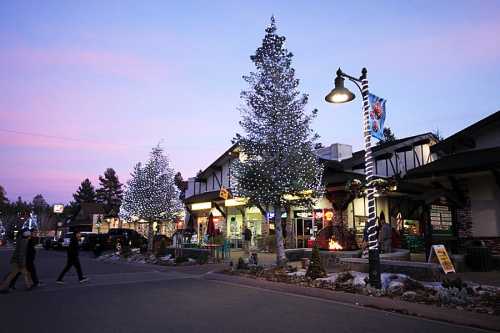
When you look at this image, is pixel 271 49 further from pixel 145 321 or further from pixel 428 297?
pixel 145 321

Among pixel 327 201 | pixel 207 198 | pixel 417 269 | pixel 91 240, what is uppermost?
pixel 207 198

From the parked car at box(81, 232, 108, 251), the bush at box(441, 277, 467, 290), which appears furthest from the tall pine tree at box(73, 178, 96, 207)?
the bush at box(441, 277, 467, 290)

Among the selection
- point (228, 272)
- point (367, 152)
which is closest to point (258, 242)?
point (228, 272)

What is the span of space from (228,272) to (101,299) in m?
6.78

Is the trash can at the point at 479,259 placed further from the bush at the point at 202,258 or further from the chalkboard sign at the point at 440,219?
the bush at the point at 202,258

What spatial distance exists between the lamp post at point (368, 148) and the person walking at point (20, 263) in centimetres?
1001

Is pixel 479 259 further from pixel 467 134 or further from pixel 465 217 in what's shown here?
pixel 467 134

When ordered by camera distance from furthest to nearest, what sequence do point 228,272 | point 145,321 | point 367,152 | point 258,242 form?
point 258,242, point 228,272, point 367,152, point 145,321

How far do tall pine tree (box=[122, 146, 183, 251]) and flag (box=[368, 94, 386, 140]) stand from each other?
21503 millimetres

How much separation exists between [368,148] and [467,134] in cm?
1078

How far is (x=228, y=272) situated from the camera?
636 inches

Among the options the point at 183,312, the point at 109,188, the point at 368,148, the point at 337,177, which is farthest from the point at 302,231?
the point at 109,188

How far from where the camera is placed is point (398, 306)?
8914 millimetres

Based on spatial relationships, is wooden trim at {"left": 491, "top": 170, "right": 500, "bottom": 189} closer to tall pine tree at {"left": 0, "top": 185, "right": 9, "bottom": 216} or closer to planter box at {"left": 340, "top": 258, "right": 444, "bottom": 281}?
planter box at {"left": 340, "top": 258, "right": 444, "bottom": 281}
